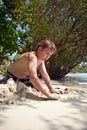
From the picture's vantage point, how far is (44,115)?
292 centimetres

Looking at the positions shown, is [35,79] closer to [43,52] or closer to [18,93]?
[18,93]

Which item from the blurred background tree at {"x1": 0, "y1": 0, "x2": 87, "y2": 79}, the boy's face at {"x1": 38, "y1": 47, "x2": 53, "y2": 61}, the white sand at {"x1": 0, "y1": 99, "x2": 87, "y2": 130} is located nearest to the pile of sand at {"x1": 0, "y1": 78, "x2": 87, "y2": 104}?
the white sand at {"x1": 0, "y1": 99, "x2": 87, "y2": 130}

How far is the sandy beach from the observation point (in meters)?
2.62

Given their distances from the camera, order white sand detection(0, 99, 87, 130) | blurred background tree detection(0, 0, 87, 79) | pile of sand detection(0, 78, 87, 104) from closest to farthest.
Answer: white sand detection(0, 99, 87, 130)
pile of sand detection(0, 78, 87, 104)
blurred background tree detection(0, 0, 87, 79)

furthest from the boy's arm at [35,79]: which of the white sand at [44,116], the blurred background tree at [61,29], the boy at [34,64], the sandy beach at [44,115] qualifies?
the blurred background tree at [61,29]

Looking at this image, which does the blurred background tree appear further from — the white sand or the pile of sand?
the white sand

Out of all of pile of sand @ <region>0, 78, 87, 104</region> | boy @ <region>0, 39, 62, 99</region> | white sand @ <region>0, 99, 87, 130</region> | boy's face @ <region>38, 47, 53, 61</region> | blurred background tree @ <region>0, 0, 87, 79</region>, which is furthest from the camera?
blurred background tree @ <region>0, 0, 87, 79</region>

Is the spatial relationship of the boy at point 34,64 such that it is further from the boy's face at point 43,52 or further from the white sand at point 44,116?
the white sand at point 44,116

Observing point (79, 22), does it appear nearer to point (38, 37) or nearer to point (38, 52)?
point (38, 37)

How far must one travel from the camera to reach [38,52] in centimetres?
430

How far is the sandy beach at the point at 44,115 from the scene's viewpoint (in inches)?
103

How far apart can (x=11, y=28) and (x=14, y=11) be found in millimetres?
517

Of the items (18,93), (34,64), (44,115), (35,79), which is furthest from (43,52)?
(44,115)

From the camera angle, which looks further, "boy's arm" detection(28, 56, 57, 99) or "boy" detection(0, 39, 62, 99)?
"boy" detection(0, 39, 62, 99)
